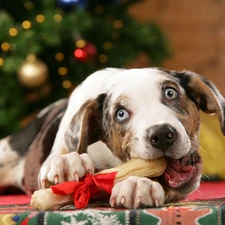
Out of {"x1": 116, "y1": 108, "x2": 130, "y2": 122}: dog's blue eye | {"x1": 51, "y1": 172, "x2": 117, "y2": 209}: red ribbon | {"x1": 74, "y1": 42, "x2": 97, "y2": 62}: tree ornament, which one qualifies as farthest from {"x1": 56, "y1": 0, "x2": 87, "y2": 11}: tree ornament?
{"x1": 51, "y1": 172, "x2": 117, "y2": 209}: red ribbon

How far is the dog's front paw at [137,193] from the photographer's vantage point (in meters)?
1.51

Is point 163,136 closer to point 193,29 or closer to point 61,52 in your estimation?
point 61,52

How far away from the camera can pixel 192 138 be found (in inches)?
Answer: 66.9

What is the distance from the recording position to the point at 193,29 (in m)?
4.50

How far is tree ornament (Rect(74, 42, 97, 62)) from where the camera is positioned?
319 cm

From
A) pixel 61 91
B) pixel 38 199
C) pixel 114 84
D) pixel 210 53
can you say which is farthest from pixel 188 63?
pixel 38 199

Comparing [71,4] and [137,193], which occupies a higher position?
[71,4]

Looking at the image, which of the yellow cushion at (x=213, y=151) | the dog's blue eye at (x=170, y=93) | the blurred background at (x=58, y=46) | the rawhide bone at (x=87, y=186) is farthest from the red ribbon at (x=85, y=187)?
the blurred background at (x=58, y=46)

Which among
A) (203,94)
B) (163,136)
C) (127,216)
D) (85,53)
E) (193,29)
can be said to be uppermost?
(193,29)

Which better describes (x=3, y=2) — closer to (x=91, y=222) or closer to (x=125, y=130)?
(x=125, y=130)

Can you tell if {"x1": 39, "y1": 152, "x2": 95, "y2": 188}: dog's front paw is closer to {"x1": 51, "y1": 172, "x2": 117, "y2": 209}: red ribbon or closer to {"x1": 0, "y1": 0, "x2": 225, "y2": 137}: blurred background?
{"x1": 51, "y1": 172, "x2": 117, "y2": 209}: red ribbon

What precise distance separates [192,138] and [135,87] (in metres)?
0.22

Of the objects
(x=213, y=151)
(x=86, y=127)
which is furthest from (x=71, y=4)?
(x=86, y=127)

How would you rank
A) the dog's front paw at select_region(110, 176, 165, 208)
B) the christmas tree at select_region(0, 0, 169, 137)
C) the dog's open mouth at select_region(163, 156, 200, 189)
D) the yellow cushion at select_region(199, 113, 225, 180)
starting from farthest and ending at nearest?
1. the christmas tree at select_region(0, 0, 169, 137)
2. the yellow cushion at select_region(199, 113, 225, 180)
3. the dog's open mouth at select_region(163, 156, 200, 189)
4. the dog's front paw at select_region(110, 176, 165, 208)
